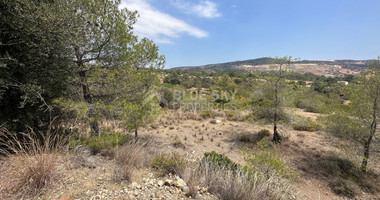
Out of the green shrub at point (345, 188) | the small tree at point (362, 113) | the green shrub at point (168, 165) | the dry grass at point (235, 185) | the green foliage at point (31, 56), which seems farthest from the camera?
the small tree at point (362, 113)

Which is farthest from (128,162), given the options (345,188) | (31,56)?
(345,188)

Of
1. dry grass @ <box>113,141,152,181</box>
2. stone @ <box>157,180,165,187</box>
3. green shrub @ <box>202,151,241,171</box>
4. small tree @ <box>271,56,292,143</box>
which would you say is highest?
small tree @ <box>271,56,292,143</box>

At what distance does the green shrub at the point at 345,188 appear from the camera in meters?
4.35

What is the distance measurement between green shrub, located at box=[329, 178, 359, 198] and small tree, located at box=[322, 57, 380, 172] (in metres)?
1.02

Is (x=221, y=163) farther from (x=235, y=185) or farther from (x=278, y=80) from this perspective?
(x=278, y=80)

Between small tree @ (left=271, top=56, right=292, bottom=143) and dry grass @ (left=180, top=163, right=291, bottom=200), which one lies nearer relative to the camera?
dry grass @ (left=180, top=163, right=291, bottom=200)

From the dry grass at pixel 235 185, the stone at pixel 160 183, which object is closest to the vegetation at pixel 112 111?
the dry grass at pixel 235 185

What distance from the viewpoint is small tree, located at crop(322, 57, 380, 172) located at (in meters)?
4.80

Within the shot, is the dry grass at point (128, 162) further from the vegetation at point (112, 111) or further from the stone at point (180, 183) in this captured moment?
the stone at point (180, 183)

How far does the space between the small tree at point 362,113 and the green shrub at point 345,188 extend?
1.02 meters

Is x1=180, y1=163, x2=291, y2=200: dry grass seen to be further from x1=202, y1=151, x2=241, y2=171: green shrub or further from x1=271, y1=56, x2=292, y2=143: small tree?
x1=271, y1=56, x2=292, y2=143: small tree

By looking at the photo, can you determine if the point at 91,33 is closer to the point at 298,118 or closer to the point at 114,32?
the point at 114,32

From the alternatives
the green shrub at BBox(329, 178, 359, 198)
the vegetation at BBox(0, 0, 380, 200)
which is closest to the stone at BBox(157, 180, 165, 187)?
the vegetation at BBox(0, 0, 380, 200)

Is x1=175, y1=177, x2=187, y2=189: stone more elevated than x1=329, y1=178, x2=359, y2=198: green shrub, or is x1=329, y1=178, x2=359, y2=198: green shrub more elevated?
x1=175, y1=177, x2=187, y2=189: stone
